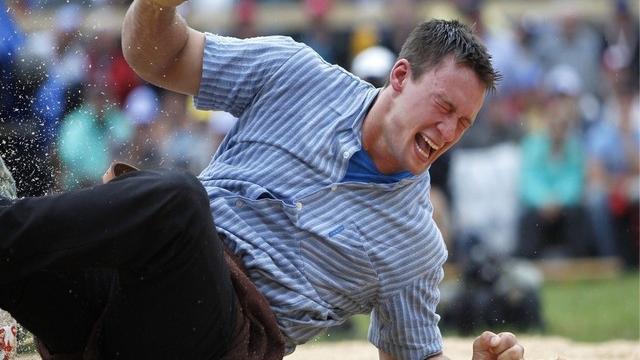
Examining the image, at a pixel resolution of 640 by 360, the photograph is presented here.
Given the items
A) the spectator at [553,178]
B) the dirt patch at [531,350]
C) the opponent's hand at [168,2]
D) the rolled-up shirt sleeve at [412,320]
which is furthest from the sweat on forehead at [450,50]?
the spectator at [553,178]

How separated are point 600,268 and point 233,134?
7526 mm

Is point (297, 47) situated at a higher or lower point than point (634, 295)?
higher

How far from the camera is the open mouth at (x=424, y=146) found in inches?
166

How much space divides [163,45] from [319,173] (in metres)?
0.64

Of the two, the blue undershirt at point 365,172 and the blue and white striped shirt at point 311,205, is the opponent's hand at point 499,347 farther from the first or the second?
the blue undershirt at point 365,172

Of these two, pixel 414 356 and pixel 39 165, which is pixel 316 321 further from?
pixel 39 165

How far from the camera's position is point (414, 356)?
447cm

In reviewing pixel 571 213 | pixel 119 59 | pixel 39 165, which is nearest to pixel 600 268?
pixel 571 213

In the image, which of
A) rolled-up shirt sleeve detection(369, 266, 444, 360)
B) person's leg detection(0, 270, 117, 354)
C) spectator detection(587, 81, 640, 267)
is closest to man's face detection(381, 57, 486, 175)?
rolled-up shirt sleeve detection(369, 266, 444, 360)

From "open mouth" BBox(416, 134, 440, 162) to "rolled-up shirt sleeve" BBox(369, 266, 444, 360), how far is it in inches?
16.5

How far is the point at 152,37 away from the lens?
4.15m

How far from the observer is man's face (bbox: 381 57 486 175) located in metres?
4.20

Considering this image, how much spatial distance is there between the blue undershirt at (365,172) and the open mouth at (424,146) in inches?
4.6

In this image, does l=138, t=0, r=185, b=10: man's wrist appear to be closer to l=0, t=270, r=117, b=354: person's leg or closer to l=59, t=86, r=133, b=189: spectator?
l=0, t=270, r=117, b=354: person's leg
